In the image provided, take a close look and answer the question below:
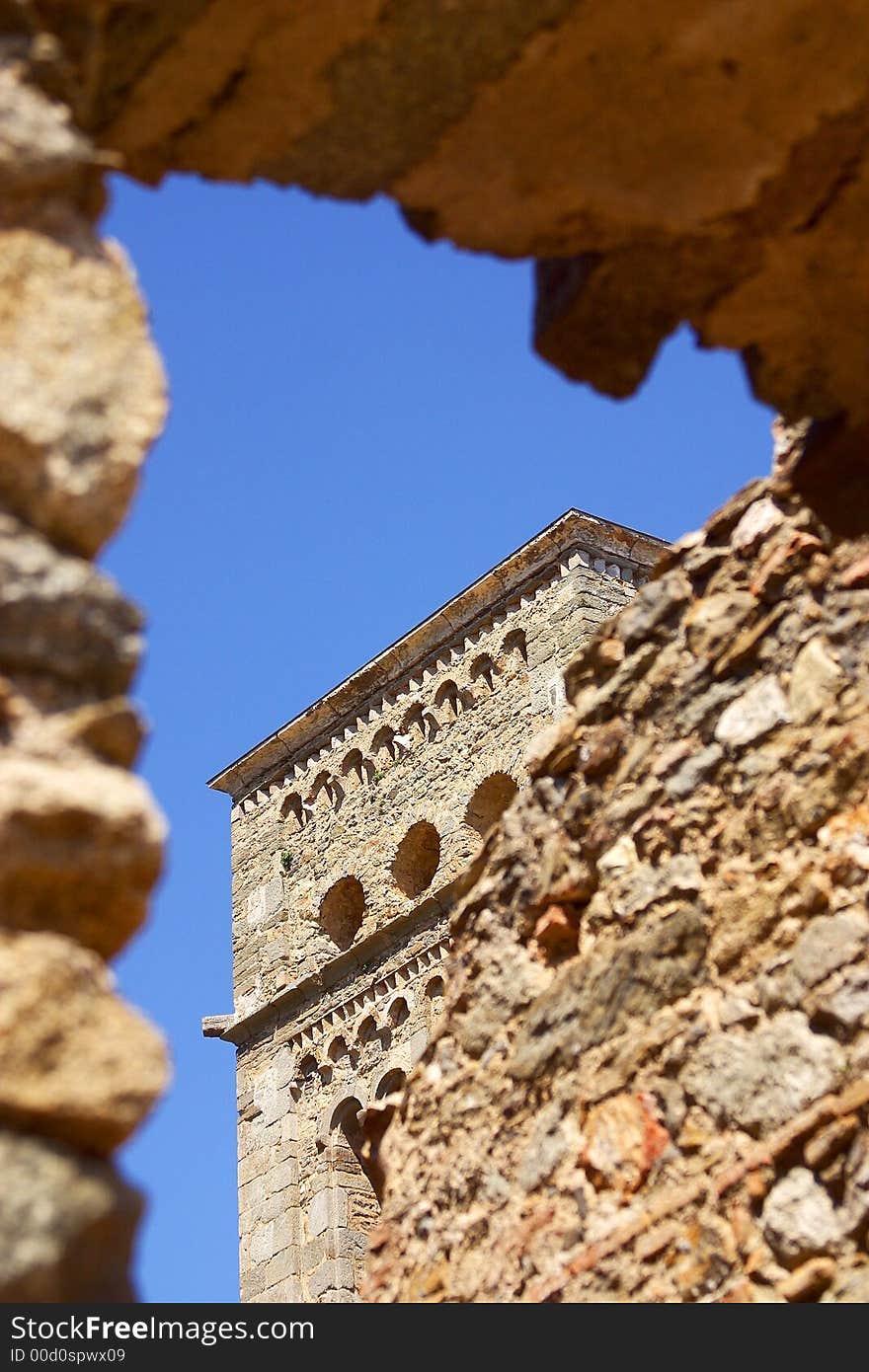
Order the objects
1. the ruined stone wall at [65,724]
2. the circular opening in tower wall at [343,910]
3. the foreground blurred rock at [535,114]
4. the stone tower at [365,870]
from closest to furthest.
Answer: the ruined stone wall at [65,724] < the foreground blurred rock at [535,114] < the stone tower at [365,870] < the circular opening in tower wall at [343,910]

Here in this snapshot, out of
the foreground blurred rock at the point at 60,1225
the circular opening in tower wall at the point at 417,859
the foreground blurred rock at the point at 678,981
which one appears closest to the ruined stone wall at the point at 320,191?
the foreground blurred rock at the point at 60,1225

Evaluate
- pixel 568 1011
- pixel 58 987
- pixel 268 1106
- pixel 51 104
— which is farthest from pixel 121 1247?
pixel 268 1106

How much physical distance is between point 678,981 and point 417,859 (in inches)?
656

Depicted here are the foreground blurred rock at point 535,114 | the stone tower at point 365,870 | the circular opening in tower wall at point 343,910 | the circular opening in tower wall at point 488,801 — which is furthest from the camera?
the circular opening in tower wall at point 343,910

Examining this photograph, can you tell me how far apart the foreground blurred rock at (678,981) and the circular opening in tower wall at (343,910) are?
15950 mm

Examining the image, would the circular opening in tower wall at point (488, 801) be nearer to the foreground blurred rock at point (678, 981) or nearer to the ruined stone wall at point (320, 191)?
the foreground blurred rock at point (678, 981)

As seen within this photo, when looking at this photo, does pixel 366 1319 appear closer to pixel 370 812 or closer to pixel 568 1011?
pixel 568 1011

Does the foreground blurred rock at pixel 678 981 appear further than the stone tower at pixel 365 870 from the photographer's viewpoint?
No

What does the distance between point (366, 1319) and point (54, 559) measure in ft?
11.1

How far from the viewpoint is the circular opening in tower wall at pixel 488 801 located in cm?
2070

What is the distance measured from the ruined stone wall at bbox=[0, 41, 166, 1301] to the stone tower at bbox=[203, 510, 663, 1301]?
58.0 feet

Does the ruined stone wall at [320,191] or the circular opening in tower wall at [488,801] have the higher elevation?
the circular opening in tower wall at [488,801]

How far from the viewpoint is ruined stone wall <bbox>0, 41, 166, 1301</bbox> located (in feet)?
6.63

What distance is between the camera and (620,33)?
118 inches
